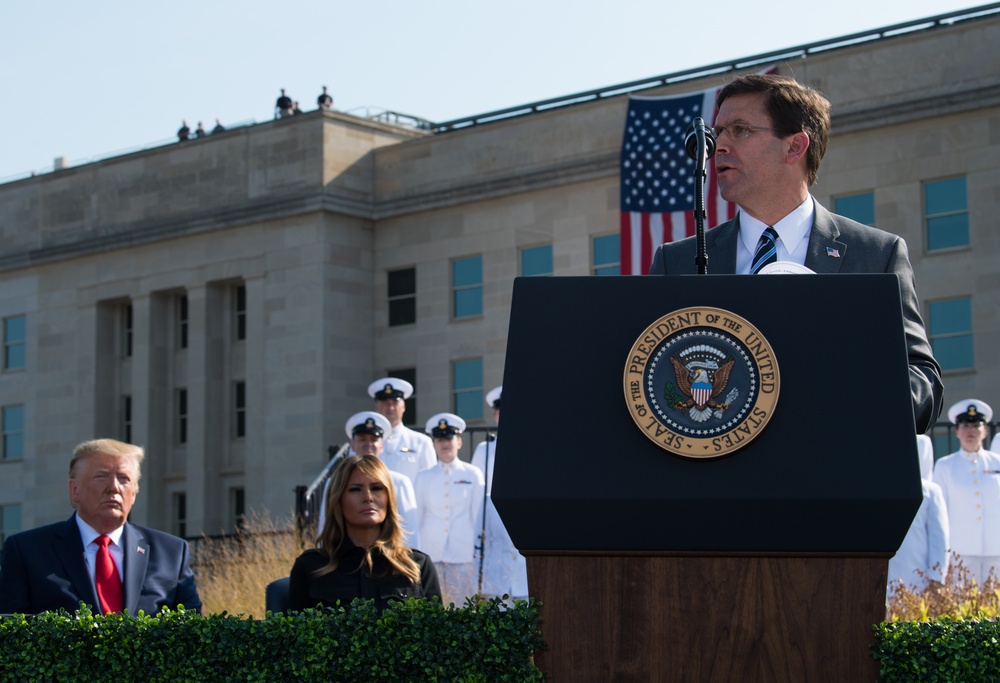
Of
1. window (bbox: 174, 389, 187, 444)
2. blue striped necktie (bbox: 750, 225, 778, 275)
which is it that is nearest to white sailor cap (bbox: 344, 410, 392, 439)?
blue striped necktie (bbox: 750, 225, 778, 275)

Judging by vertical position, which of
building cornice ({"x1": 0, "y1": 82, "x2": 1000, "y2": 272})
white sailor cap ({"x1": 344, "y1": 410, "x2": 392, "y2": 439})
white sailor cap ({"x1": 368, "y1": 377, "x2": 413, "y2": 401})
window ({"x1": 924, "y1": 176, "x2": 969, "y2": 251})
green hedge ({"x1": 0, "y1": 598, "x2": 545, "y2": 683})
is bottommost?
green hedge ({"x1": 0, "y1": 598, "x2": 545, "y2": 683})

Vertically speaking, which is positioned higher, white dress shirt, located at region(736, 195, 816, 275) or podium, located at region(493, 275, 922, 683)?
Answer: white dress shirt, located at region(736, 195, 816, 275)

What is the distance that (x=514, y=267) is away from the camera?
130 feet

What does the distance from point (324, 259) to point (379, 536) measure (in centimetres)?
3474

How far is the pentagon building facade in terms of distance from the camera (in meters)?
32.8

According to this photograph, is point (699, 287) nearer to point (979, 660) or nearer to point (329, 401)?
point (979, 660)

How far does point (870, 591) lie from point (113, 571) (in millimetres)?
4113

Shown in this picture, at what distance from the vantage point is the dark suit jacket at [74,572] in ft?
20.7

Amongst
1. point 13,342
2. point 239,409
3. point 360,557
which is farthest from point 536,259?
point 360,557

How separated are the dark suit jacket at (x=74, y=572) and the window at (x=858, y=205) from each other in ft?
92.8

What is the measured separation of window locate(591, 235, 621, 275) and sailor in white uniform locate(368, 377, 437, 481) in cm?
2012

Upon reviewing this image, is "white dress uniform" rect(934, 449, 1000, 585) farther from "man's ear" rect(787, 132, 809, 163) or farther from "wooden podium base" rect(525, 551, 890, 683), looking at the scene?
"wooden podium base" rect(525, 551, 890, 683)

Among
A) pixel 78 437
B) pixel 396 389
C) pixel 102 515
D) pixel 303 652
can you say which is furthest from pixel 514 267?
pixel 303 652

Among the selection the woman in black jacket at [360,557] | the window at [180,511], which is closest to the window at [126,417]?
the window at [180,511]
